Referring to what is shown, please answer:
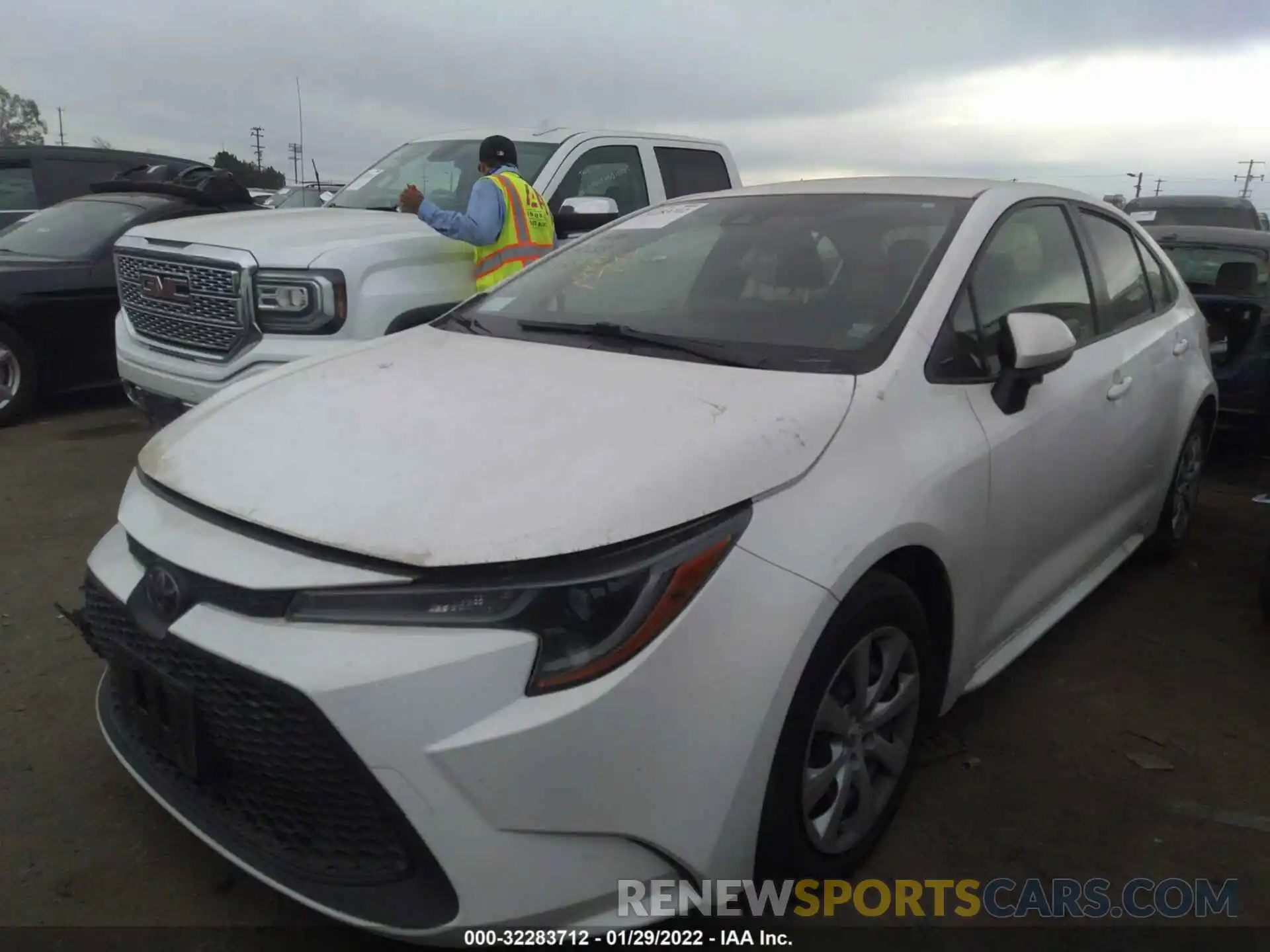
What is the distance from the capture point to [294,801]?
187 cm

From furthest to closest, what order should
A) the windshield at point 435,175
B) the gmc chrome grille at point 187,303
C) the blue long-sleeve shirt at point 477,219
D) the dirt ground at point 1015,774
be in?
the windshield at point 435,175 → the blue long-sleeve shirt at point 477,219 → the gmc chrome grille at point 187,303 → the dirt ground at point 1015,774

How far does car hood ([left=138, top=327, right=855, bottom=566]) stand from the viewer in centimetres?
183

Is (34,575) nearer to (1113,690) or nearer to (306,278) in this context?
(306,278)

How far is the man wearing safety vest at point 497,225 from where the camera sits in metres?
4.97

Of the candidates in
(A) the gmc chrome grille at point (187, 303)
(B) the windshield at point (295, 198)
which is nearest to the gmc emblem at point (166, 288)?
(A) the gmc chrome grille at point (187, 303)

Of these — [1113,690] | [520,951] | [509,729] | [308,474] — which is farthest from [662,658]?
[1113,690]

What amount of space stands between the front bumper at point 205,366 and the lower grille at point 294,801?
258 centimetres

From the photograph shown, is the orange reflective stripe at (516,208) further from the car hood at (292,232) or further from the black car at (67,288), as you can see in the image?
the black car at (67,288)

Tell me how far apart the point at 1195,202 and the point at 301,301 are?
11857 millimetres

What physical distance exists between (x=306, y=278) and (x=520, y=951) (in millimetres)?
3456

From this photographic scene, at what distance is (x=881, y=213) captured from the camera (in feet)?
10.1

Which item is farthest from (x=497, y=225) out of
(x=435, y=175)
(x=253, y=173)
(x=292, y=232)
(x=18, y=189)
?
(x=253, y=173)

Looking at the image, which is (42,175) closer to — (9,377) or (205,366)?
(9,377)

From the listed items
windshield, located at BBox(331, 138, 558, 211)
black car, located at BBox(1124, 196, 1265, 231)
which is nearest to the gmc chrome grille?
windshield, located at BBox(331, 138, 558, 211)
